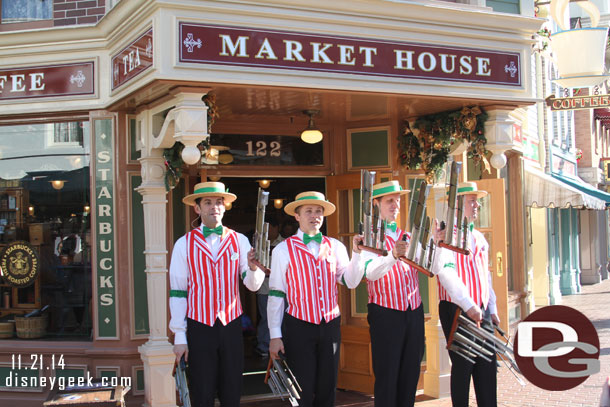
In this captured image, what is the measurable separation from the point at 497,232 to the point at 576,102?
5.02 m

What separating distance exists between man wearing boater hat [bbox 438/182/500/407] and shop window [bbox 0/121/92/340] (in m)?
3.52

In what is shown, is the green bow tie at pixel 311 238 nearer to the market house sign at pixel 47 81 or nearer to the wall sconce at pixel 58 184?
the market house sign at pixel 47 81

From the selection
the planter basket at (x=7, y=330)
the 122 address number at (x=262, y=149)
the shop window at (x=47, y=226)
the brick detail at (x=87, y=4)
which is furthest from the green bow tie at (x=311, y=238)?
the planter basket at (x=7, y=330)

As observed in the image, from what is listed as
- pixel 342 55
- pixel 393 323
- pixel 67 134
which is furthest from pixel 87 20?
pixel 393 323

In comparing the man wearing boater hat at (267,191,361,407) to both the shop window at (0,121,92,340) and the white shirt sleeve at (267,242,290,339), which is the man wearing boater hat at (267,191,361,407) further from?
the shop window at (0,121,92,340)

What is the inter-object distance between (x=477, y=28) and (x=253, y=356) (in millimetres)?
4963

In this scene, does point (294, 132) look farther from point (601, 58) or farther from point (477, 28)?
point (601, 58)

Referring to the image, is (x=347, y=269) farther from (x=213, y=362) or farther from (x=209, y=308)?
(x=213, y=362)

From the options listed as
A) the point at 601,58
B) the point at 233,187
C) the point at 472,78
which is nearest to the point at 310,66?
the point at 472,78

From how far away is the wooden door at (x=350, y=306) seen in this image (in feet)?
25.6

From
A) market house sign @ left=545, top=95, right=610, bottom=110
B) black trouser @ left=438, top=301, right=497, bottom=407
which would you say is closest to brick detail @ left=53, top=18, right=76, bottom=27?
black trouser @ left=438, top=301, right=497, bottom=407

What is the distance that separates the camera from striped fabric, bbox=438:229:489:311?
5770 mm

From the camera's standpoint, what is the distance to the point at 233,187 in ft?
37.0

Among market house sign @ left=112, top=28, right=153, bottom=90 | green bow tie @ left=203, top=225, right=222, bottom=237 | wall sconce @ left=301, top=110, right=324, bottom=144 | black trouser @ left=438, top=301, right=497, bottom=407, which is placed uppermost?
market house sign @ left=112, top=28, right=153, bottom=90
